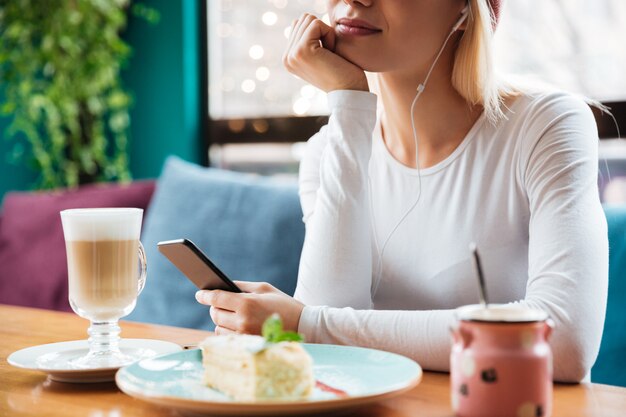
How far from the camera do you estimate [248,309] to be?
1.19 m

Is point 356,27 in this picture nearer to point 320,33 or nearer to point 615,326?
point 320,33

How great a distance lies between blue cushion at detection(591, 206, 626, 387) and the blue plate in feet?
2.93

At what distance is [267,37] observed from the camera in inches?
152

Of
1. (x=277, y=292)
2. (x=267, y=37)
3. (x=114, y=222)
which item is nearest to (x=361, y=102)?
(x=277, y=292)

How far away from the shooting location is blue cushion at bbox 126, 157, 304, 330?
2.26 metres

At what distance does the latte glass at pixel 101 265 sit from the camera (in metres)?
1.18

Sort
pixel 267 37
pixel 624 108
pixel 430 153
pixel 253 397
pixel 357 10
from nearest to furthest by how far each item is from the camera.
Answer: pixel 253 397
pixel 357 10
pixel 430 153
pixel 624 108
pixel 267 37

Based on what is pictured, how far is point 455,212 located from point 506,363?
0.75 metres

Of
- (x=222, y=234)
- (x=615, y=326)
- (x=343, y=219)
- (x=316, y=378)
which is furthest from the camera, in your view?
(x=222, y=234)

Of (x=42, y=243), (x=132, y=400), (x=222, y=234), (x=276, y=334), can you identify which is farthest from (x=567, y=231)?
(x=42, y=243)

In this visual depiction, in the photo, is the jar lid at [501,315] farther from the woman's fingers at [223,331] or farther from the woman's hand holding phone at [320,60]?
the woman's hand holding phone at [320,60]

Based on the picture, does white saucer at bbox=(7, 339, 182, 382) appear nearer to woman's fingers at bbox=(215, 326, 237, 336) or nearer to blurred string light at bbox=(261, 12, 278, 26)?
woman's fingers at bbox=(215, 326, 237, 336)

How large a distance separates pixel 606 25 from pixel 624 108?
0.33m

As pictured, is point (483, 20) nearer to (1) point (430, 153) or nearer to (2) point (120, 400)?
(1) point (430, 153)
